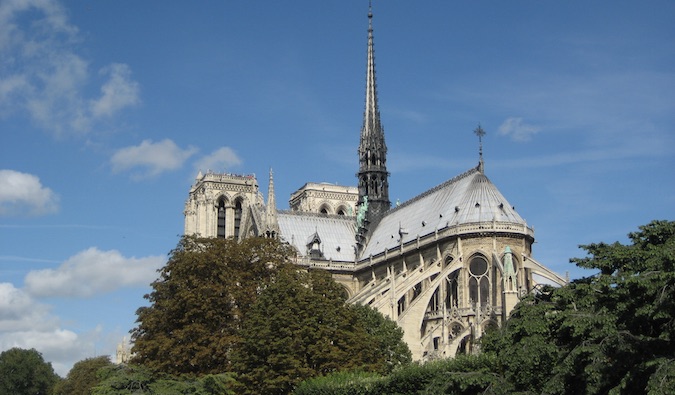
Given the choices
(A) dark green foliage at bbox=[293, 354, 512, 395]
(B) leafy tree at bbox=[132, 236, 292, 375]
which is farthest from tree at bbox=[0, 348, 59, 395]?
(A) dark green foliage at bbox=[293, 354, 512, 395]

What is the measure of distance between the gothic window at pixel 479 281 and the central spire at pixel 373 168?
69.3 ft

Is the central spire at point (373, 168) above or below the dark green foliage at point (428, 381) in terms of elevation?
above

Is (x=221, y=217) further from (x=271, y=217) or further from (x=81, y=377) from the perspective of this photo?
(x=271, y=217)

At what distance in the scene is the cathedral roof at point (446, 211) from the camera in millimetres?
78000

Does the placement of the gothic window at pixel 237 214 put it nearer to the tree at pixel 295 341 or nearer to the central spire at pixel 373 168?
the central spire at pixel 373 168

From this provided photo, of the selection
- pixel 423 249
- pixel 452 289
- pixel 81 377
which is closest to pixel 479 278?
pixel 452 289

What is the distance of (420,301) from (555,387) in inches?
1728

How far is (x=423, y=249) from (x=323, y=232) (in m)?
17.7

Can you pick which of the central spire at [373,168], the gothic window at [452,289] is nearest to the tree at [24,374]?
the central spire at [373,168]

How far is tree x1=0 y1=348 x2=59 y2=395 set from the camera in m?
135

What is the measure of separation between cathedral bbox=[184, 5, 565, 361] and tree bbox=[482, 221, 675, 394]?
104 feet

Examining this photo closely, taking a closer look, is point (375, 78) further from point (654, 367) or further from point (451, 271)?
point (654, 367)

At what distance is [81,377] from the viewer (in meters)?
115

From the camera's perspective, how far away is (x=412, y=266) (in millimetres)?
83562
